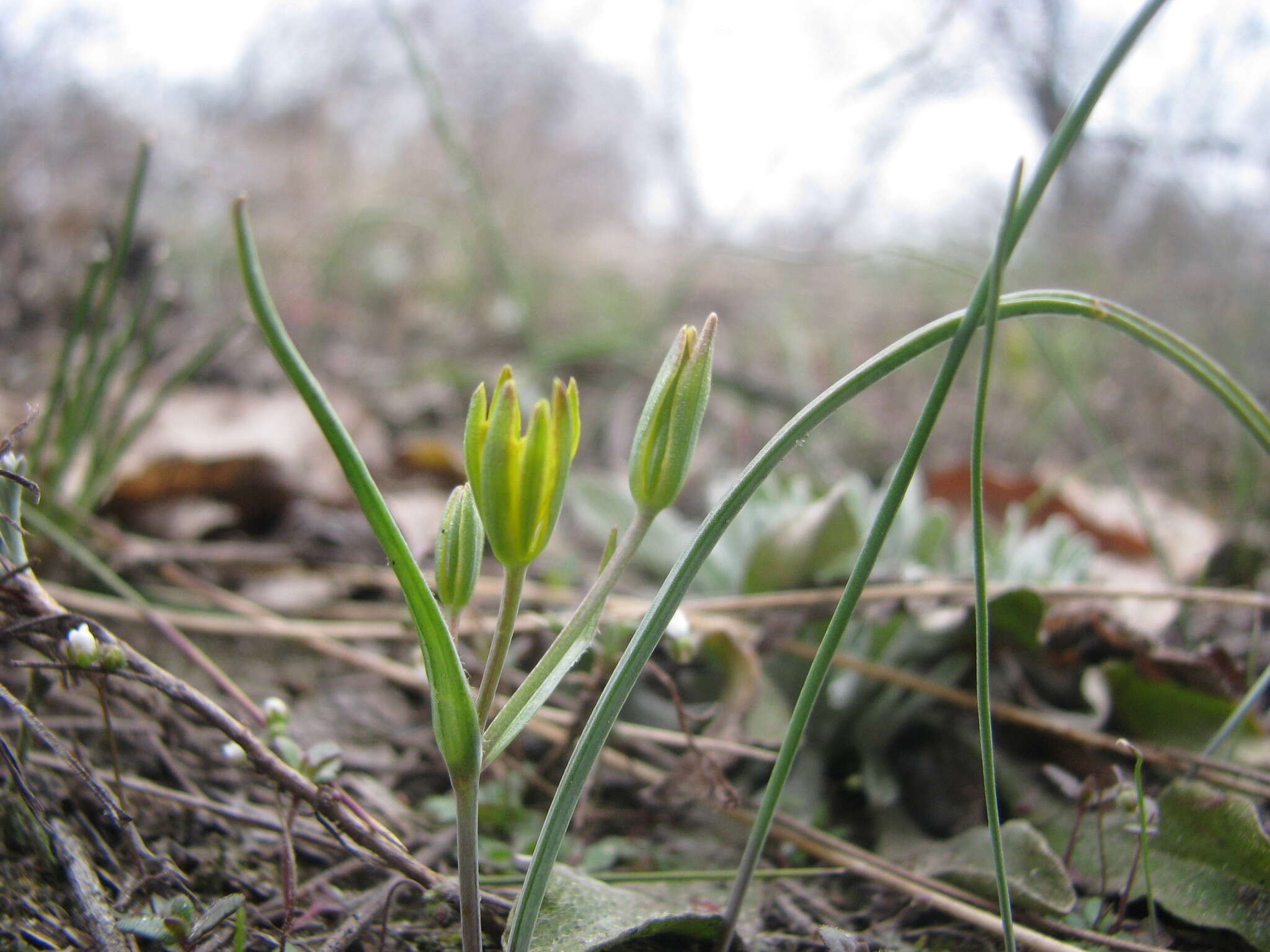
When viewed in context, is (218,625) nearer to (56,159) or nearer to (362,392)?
(362,392)

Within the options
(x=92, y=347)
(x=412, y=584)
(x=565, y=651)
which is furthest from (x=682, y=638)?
(x=92, y=347)

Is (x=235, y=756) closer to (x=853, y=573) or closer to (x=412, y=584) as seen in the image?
(x=412, y=584)

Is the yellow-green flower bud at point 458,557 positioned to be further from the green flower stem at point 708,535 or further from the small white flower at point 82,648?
the small white flower at point 82,648

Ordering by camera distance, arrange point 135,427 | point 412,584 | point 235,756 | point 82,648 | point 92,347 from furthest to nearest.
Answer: point 135,427, point 92,347, point 235,756, point 82,648, point 412,584

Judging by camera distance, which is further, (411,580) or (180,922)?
(180,922)

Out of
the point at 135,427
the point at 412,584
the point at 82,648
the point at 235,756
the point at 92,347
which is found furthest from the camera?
the point at 135,427
